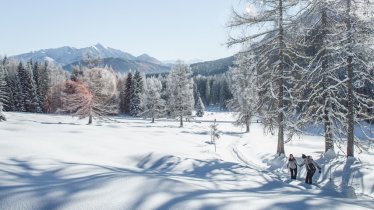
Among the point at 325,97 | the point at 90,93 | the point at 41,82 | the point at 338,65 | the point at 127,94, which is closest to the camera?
the point at 338,65

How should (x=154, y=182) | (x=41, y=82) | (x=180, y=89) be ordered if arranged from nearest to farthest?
(x=154, y=182) < (x=180, y=89) < (x=41, y=82)

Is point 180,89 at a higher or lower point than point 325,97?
higher

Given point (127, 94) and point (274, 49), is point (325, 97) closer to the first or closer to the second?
point (274, 49)

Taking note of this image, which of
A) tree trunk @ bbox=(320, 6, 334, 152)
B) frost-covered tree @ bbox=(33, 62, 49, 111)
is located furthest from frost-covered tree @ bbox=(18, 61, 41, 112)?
tree trunk @ bbox=(320, 6, 334, 152)

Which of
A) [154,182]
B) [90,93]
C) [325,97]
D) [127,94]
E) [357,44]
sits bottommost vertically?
[154,182]

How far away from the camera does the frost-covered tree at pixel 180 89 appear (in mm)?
54938

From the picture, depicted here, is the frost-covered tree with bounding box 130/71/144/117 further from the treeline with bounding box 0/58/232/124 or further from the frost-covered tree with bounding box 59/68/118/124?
the frost-covered tree with bounding box 59/68/118/124

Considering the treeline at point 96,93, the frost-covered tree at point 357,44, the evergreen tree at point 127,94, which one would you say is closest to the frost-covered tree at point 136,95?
the treeline at point 96,93

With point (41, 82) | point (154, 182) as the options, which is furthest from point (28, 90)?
point (154, 182)

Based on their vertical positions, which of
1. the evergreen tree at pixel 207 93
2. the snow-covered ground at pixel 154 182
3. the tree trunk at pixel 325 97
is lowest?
the snow-covered ground at pixel 154 182

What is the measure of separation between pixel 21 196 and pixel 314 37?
1719 centimetres

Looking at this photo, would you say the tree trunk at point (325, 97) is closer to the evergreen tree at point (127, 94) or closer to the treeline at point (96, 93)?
the treeline at point (96, 93)

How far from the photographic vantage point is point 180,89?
55031mm

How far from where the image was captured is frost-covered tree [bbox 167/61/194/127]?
5494 cm
